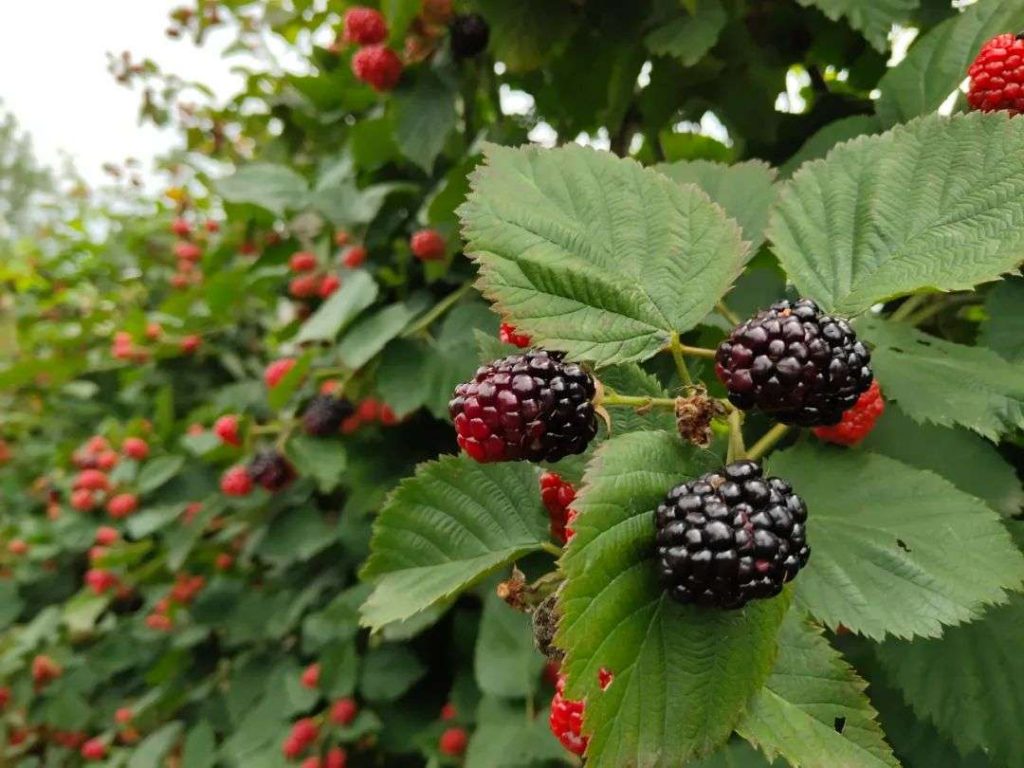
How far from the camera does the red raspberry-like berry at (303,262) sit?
146 cm

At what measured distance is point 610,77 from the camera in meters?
1.05

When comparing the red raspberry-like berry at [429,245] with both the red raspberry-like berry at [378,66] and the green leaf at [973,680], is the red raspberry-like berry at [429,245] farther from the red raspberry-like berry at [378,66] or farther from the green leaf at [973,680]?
the green leaf at [973,680]

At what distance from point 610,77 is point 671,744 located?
897 mm

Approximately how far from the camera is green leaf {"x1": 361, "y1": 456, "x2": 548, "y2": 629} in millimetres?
531

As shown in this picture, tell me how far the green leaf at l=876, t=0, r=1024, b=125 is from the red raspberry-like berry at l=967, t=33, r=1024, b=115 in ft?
0.34

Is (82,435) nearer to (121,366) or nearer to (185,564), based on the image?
(121,366)

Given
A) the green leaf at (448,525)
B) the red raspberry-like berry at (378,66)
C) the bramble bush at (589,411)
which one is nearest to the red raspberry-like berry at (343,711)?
the bramble bush at (589,411)

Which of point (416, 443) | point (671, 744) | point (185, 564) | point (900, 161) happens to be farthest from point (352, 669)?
point (900, 161)

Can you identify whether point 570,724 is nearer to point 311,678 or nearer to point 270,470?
point 270,470

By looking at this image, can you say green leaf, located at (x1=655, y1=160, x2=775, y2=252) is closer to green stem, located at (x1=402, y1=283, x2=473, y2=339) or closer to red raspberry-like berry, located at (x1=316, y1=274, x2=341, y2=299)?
green stem, located at (x1=402, y1=283, x2=473, y2=339)

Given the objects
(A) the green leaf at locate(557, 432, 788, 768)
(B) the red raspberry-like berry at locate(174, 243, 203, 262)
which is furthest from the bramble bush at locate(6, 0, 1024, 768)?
(B) the red raspberry-like berry at locate(174, 243, 203, 262)

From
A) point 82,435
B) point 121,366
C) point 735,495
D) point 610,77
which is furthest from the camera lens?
point 82,435

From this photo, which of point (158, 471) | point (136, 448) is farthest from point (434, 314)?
point (136, 448)

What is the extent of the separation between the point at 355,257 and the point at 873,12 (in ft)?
2.83
